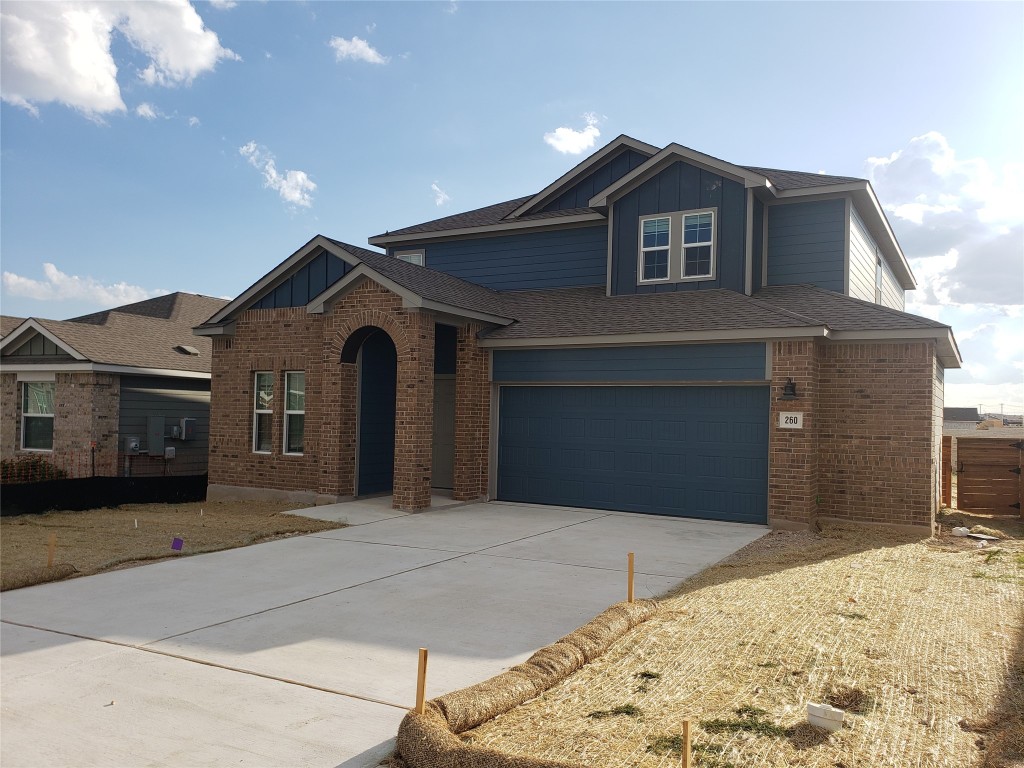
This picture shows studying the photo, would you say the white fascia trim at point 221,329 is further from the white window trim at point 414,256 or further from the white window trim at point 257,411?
the white window trim at point 414,256

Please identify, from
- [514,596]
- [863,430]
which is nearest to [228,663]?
[514,596]

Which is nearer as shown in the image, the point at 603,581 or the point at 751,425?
the point at 603,581

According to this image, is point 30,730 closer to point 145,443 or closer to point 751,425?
point 751,425

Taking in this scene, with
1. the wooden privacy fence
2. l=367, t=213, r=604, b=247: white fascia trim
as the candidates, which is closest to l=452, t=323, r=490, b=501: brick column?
l=367, t=213, r=604, b=247: white fascia trim

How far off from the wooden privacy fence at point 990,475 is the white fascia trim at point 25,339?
762 inches

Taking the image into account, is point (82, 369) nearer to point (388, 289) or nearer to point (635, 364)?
point (388, 289)

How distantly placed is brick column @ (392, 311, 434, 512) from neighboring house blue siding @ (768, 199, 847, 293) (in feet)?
24.0

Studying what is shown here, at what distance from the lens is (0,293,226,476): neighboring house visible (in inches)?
728

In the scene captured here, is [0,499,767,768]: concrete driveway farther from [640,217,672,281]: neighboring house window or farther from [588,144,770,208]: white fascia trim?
[588,144,770,208]: white fascia trim

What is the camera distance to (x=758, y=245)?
614 inches

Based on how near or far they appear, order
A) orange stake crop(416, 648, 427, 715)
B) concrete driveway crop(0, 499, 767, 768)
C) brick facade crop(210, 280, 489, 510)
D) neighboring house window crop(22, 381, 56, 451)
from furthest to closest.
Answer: neighboring house window crop(22, 381, 56, 451)
brick facade crop(210, 280, 489, 510)
concrete driveway crop(0, 499, 767, 768)
orange stake crop(416, 648, 427, 715)

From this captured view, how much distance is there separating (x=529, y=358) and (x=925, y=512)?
7.20 meters

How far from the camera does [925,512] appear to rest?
12156 millimetres

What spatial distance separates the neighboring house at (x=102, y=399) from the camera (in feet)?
60.7
